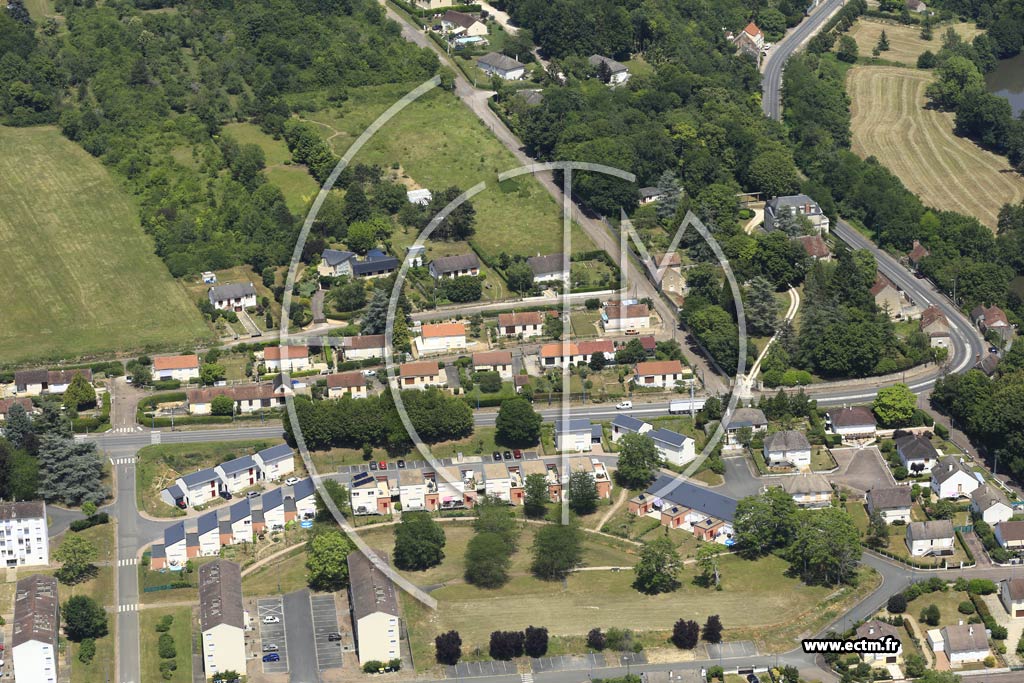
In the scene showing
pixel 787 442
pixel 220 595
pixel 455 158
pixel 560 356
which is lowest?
pixel 220 595

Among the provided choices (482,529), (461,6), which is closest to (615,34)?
(461,6)

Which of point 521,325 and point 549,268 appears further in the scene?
point 549,268

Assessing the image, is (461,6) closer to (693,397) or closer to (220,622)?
(693,397)

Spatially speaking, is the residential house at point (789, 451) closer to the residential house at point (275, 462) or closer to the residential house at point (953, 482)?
the residential house at point (953, 482)

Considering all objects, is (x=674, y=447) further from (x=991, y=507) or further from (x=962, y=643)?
(x=962, y=643)

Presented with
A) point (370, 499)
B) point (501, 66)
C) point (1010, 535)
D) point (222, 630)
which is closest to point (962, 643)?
point (1010, 535)

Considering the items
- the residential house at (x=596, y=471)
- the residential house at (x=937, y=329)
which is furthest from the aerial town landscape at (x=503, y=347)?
the residential house at (x=937, y=329)
